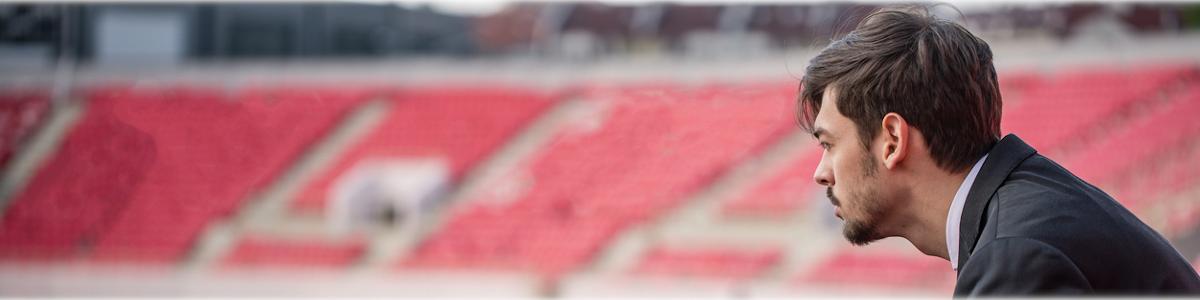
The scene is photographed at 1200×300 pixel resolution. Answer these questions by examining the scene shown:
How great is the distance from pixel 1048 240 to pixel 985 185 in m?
0.14

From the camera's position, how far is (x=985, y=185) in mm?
1096

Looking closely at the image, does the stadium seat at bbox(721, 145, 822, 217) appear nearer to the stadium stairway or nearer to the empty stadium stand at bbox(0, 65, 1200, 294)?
the empty stadium stand at bbox(0, 65, 1200, 294)

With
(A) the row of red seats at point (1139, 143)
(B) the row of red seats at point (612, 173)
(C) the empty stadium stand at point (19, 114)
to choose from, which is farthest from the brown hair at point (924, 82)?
(C) the empty stadium stand at point (19, 114)

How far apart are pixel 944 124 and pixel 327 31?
35.5 feet

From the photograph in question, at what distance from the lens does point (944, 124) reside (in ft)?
3.65

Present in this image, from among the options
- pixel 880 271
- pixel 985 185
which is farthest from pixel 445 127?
pixel 985 185

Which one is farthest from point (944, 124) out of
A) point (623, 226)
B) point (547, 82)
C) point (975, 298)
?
point (547, 82)

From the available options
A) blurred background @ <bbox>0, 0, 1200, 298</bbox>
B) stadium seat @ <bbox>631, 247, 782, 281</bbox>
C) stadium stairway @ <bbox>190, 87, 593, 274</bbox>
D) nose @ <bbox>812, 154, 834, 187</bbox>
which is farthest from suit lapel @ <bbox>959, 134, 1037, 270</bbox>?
stadium stairway @ <bbox>190, 87, 593, 274</bbox>

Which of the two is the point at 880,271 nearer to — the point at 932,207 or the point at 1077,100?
the point at 1077,100

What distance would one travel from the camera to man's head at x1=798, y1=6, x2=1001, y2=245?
1108 mm

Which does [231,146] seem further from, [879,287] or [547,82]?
[879,287]

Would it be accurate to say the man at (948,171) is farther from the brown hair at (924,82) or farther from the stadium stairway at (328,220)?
the stadium stairway at (328,220)

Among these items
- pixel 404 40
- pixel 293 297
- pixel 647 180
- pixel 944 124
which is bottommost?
pixel 293 297

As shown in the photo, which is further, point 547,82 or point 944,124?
point 547,82
